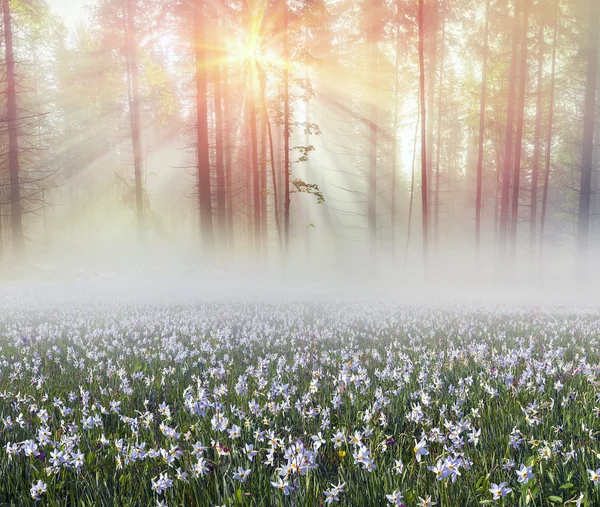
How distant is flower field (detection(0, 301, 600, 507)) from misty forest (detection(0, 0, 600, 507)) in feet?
0.09

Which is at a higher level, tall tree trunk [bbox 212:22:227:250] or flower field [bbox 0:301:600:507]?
tall tree trunk [bbox 212:22:227:250]

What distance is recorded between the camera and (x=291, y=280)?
24219 millimetres

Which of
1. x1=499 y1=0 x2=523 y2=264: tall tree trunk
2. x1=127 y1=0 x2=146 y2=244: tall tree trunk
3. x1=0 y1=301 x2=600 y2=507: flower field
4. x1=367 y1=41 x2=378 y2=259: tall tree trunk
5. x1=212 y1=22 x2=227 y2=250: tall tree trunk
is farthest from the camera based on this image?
x1=127 y1=0 x2=146 y2=244: tall tree trunk

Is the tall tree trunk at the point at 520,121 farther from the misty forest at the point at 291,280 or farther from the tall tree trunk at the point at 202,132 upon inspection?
the tall tree trunk at the point at 202,132

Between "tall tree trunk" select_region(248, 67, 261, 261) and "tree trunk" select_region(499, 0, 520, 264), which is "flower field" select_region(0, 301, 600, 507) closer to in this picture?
"tall tree trunk" select_region(248, 67, 261, 261)

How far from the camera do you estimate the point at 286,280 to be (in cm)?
2303

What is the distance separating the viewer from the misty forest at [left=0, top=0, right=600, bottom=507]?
2336 millimetres

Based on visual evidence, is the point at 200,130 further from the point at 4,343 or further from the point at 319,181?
the point at 319,181

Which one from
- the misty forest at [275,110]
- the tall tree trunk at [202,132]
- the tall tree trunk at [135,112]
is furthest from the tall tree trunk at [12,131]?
the tall tree trunk at [202,132]

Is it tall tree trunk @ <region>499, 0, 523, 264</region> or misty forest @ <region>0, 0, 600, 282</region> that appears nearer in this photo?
misty forest @ <region>0, 0, 600, 282</region>

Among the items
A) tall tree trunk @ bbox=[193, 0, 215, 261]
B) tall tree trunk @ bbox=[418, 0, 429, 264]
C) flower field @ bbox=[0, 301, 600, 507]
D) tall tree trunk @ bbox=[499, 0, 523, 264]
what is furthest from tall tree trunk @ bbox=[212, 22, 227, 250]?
flower field @ bbox=[0, 301, 600, 507]

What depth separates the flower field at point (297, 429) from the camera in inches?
79.9

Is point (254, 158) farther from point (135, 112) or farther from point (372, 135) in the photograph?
point (135, 112)

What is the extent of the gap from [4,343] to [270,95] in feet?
92.1
